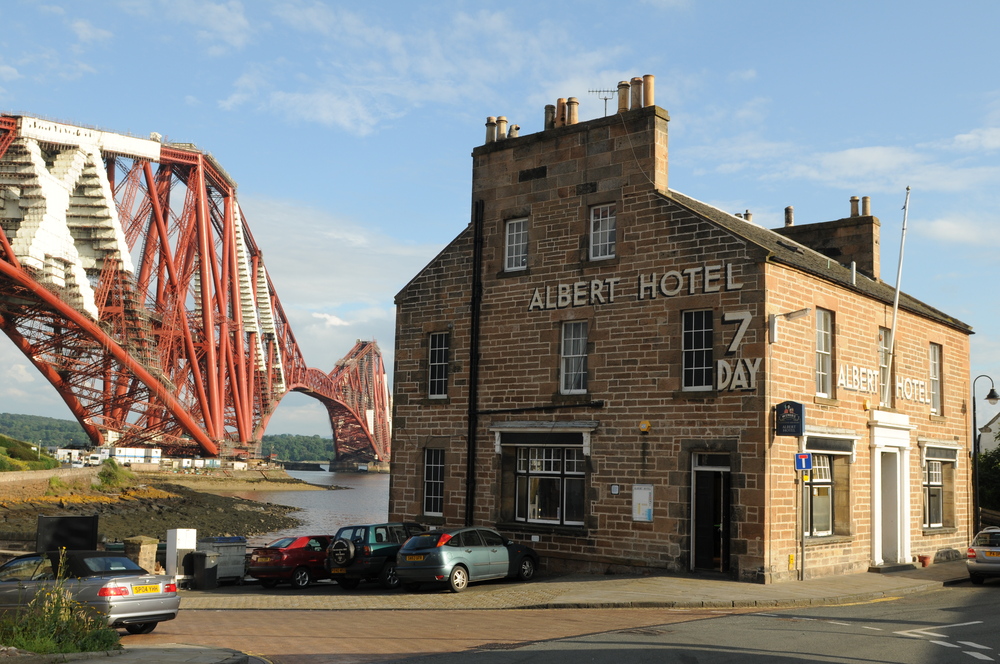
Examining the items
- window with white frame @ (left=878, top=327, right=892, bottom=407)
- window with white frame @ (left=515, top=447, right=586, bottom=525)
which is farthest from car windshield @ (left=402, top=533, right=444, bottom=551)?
window with white frame @ (left=878, top=327, right=892, bottom=407)

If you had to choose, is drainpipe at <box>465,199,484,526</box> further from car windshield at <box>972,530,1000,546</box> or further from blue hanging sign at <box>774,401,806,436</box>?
car windshield at <box>972,530,1000,546</box>

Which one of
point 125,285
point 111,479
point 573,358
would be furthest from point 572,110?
point 125,285

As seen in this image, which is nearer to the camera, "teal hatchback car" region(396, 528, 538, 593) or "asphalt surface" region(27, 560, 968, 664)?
"asphalt surface" region(27, 560, 968, 664)

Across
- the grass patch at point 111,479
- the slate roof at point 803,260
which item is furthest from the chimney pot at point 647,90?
the grass patch at point 111,479

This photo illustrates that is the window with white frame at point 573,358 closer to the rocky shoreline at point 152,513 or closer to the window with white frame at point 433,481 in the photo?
the window with white frame at point 433,481

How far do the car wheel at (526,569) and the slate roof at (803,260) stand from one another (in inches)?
369

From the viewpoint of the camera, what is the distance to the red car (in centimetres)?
2308

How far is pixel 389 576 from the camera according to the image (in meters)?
22.5

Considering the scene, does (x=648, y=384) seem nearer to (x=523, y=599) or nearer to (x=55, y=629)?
(x=523, y=599)

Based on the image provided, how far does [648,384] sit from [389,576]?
7944 millimetres

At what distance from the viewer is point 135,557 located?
22.5 meters

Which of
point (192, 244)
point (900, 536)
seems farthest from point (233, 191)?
point (900, 536)

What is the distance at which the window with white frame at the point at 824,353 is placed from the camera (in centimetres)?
2315

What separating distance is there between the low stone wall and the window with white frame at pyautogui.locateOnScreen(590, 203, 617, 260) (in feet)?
124
